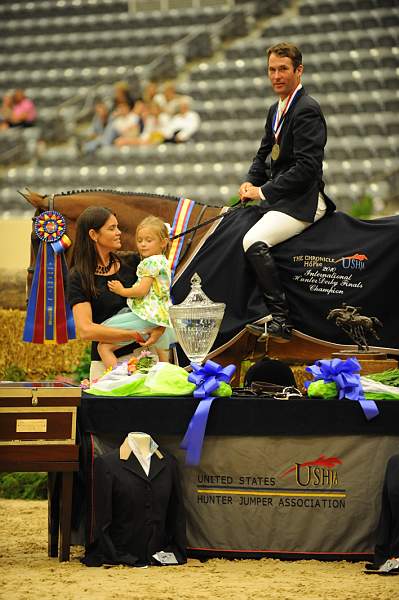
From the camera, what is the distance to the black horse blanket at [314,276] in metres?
5.36

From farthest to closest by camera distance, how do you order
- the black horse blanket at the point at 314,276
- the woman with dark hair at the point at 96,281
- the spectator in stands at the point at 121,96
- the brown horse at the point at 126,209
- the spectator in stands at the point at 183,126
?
1. the spectator in stands at the point at 121,96
2. the spectator in stands at the point at 183,126
3. the brown horse at the point at 126,209
4. the black horse blanket at the point at 314,276
5. the woman with dark hair at the point at 96,281

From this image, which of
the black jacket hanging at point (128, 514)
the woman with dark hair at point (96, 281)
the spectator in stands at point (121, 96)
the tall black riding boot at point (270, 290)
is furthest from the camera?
the spectator in stands at point (121, 96)

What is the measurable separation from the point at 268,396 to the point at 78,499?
2.83ft

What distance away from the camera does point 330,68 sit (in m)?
13.1

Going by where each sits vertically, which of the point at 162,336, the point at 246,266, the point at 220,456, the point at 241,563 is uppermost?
the point at 246,266

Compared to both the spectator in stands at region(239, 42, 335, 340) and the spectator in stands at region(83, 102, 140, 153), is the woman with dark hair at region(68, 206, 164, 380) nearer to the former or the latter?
the spectator in stands at region(239, 42, 335, 340)

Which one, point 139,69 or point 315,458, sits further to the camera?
point 139,69

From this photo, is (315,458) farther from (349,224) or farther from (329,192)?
(329,192)

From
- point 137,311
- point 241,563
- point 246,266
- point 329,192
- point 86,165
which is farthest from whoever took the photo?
point 86,165

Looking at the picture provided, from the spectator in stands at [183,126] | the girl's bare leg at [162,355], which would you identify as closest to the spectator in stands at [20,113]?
the spectator in stands at [183,126]

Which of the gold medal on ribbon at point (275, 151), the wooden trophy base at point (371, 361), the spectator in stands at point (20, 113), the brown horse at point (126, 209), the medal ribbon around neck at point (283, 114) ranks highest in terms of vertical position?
the spectator in stands at point (20, 113)

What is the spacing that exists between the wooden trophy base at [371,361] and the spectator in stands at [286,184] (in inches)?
16.3

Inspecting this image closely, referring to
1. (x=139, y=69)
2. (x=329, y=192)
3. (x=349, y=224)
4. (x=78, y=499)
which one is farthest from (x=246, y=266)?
(x=139, y=69)

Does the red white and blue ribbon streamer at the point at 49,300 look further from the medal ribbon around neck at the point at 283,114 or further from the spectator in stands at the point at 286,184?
the medal ribbon around neck at the point at 283,114
